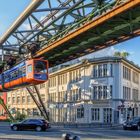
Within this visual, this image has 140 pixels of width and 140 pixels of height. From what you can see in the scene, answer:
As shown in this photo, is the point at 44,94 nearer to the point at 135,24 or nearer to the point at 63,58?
the point at 63,58

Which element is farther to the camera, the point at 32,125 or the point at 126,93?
the point at 126,93

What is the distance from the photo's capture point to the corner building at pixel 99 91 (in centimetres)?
7106

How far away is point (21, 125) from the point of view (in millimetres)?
45312

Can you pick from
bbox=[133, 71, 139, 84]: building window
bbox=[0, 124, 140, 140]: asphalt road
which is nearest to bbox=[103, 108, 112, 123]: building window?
bbox=[133, 71, 139, 84]: building window

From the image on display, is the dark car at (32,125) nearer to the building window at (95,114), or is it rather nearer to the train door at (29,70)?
the train door at (29,70)

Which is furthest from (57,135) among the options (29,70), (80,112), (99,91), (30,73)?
(80,112)

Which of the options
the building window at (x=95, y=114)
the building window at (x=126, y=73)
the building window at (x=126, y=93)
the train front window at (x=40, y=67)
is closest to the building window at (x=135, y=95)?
the building window at (x=126, y=93)

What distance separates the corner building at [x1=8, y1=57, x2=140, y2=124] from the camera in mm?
71056

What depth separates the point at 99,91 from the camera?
73.1 metres

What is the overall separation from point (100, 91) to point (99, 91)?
0.29m

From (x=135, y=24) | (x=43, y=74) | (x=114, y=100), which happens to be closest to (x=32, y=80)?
(x=43, y=74)

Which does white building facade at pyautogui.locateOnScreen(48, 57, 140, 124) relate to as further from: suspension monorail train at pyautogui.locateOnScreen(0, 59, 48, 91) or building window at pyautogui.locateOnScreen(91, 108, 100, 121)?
suspension monorail train at pyautogui.locateOnScreen(0, 59, 48, 91)

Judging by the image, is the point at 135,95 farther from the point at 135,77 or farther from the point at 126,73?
the point at 126,73

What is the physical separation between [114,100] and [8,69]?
23.7 meters
